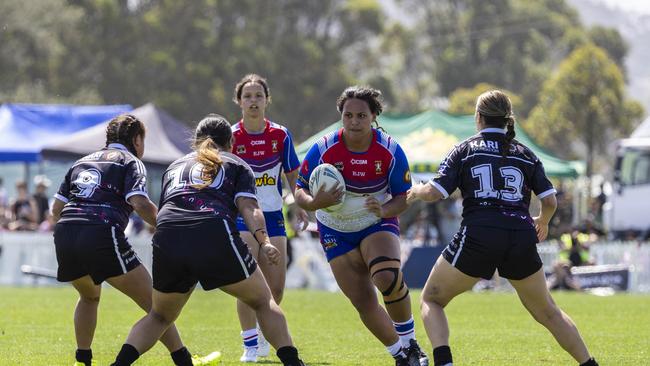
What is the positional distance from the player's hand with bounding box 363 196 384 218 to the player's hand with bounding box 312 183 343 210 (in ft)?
0.76

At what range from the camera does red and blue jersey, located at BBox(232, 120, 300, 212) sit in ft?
35.9

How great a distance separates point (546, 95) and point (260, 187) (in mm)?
42963

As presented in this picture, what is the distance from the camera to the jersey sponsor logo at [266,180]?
36.0 ft

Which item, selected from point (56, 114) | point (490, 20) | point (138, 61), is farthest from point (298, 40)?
point (56, 114)

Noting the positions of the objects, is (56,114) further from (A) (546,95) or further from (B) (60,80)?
(B) (60,80)

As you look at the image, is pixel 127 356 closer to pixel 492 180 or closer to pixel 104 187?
pixel 104 187

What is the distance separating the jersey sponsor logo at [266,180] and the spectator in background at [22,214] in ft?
48.3

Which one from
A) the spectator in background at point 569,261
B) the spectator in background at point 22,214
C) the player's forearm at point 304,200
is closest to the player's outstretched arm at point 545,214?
the player's forearm at point 304,200

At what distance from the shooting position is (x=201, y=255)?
7.88m

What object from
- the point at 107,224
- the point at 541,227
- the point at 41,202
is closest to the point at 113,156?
the point at 107,224

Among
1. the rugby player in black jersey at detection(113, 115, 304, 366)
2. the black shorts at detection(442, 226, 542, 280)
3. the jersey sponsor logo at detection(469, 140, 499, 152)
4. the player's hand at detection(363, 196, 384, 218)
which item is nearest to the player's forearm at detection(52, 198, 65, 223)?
the rugby player in black jersey at detection(113, 115, 304, 366)

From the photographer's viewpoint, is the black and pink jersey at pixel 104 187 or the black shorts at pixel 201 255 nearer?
the black shorts at pixel 201 255

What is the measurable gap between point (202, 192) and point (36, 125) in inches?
873

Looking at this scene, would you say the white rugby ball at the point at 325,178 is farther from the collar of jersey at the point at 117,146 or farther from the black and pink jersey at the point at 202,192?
the collar of jersey at the point at 117,146
